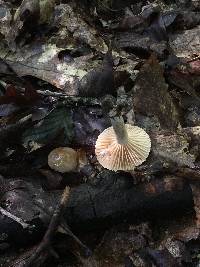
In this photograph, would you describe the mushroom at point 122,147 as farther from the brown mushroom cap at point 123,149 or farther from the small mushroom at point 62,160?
the small mushroom at point 62,160

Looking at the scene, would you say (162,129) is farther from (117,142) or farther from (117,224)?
(117,224)

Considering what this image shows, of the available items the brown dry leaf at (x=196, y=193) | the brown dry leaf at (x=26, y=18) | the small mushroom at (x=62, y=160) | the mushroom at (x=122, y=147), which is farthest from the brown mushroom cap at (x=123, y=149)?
the brown dry leaf at (x=26, y=18)

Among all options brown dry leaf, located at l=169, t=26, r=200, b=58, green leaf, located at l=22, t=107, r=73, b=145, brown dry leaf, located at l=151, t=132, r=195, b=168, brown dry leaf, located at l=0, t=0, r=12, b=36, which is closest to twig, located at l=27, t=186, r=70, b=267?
green leaf, located at l=22, t=107, r=73, b=145

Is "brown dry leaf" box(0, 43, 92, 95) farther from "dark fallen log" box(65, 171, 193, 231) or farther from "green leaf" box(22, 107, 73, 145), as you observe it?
"dark fallen log" box(65, 171, 193, 231)

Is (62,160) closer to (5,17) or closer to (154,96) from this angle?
(154,96)

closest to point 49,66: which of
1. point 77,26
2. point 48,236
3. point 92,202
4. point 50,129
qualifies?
point 77,26

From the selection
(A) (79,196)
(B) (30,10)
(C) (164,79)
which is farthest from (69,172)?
(B) (30,10)
